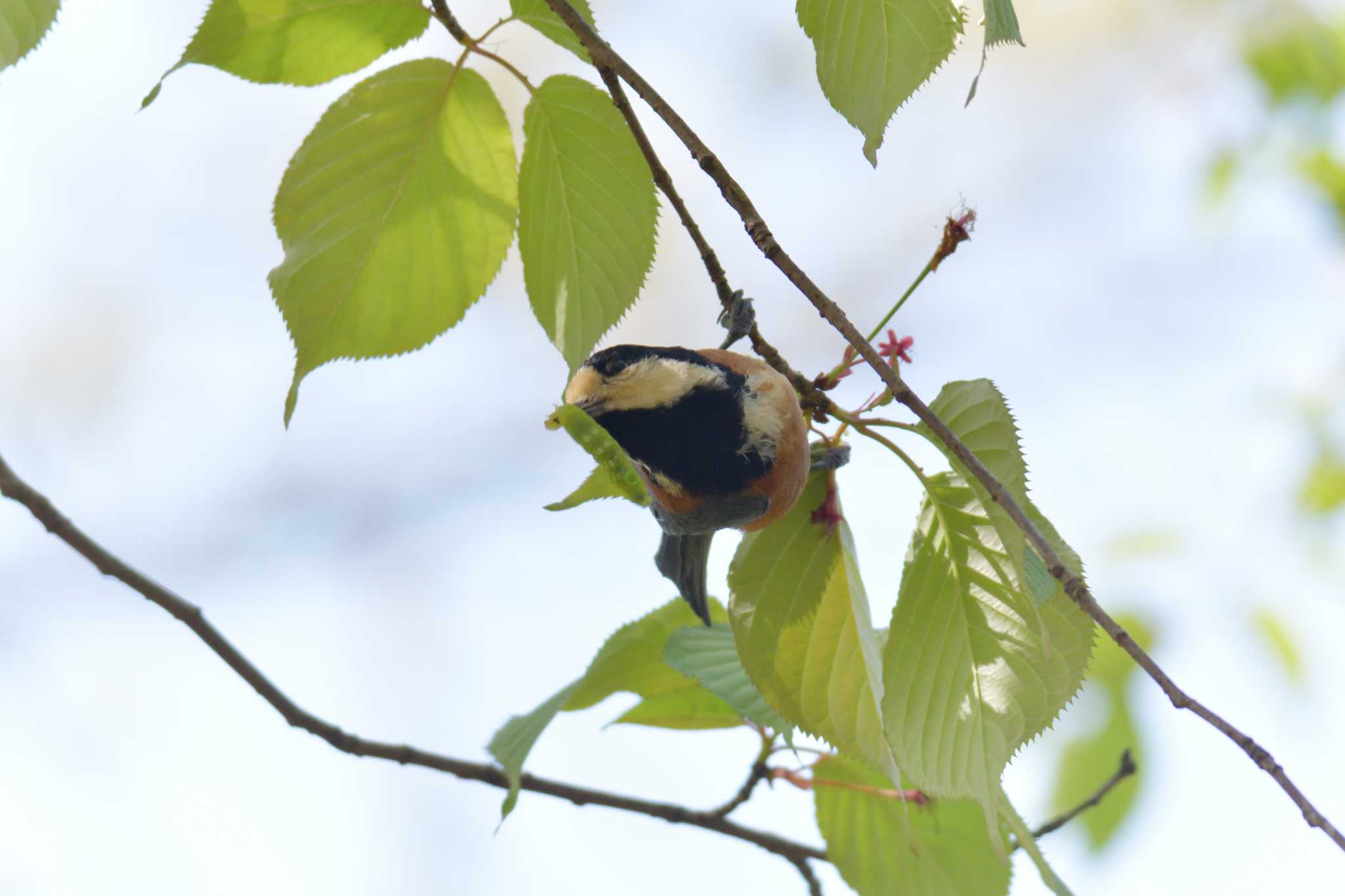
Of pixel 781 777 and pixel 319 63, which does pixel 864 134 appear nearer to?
pixel 319 63

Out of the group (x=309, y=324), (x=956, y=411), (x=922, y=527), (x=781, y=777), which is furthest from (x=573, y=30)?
(x=781, y=777)

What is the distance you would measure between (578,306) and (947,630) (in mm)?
657

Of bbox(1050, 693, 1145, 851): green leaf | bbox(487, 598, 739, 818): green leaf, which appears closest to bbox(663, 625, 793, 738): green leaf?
bbox(487, 598, 739, 818): green leaf

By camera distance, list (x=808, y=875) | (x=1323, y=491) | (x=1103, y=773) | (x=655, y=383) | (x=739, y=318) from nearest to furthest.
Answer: (x=655, y=383) → (x=739, y=318) → (x=808, y=875) → (x=1103, y=773) → (x=1323, y=491)

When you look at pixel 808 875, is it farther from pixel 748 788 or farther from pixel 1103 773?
pixel 1103 773

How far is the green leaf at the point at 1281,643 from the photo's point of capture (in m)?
3.74

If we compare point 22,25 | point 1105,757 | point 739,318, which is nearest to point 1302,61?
point 1105,757

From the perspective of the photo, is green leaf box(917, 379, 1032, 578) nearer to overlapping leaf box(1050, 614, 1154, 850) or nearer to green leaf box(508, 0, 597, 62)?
green leaf box(508, 0, 597, 62)

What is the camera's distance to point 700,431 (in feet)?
6.47

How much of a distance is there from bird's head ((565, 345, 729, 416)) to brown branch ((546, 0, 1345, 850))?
55 centimetres

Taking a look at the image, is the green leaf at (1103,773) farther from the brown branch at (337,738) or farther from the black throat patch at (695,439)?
the black throat patch at (695,439)

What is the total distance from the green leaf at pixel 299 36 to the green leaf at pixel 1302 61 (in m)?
3.96

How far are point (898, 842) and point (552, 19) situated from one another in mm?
1453

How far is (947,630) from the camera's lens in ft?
4.96
